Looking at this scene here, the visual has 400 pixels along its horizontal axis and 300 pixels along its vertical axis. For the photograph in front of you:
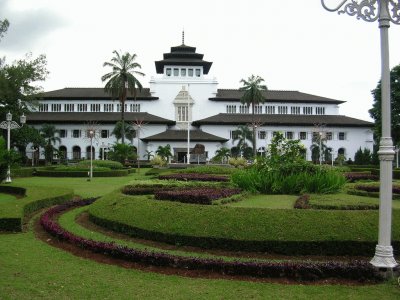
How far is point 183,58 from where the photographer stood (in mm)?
58656

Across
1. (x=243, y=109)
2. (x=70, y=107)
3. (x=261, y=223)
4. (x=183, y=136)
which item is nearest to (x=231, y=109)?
(x=243, y=109)

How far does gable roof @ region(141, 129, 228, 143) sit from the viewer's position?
173 feet

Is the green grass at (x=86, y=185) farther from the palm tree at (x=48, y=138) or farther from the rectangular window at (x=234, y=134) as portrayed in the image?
the rectangular window at (x=234, y=134)

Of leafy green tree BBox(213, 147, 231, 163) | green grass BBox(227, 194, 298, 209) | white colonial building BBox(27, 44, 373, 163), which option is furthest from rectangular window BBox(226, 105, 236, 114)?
green grass BBox(227, 194, 298, 209)

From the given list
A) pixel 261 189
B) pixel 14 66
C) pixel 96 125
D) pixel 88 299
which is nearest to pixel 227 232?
pixel 88 299

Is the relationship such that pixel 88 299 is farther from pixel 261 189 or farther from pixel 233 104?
pixel 233 104

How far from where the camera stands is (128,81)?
4847 cm

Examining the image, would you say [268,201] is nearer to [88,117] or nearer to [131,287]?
[131,287]

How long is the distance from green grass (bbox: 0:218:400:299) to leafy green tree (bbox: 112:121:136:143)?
43849 millimetres

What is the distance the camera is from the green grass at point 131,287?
585 cm

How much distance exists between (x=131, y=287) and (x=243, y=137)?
152 feet

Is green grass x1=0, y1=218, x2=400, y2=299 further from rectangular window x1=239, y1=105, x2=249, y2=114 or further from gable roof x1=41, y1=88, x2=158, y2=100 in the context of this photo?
rectangular window x1=239, y1=105, x2=249, y2=114

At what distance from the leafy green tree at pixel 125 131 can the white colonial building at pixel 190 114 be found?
1584mm

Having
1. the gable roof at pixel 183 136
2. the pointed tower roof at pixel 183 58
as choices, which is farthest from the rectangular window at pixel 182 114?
the pointed tower roof at pixel 183 58
